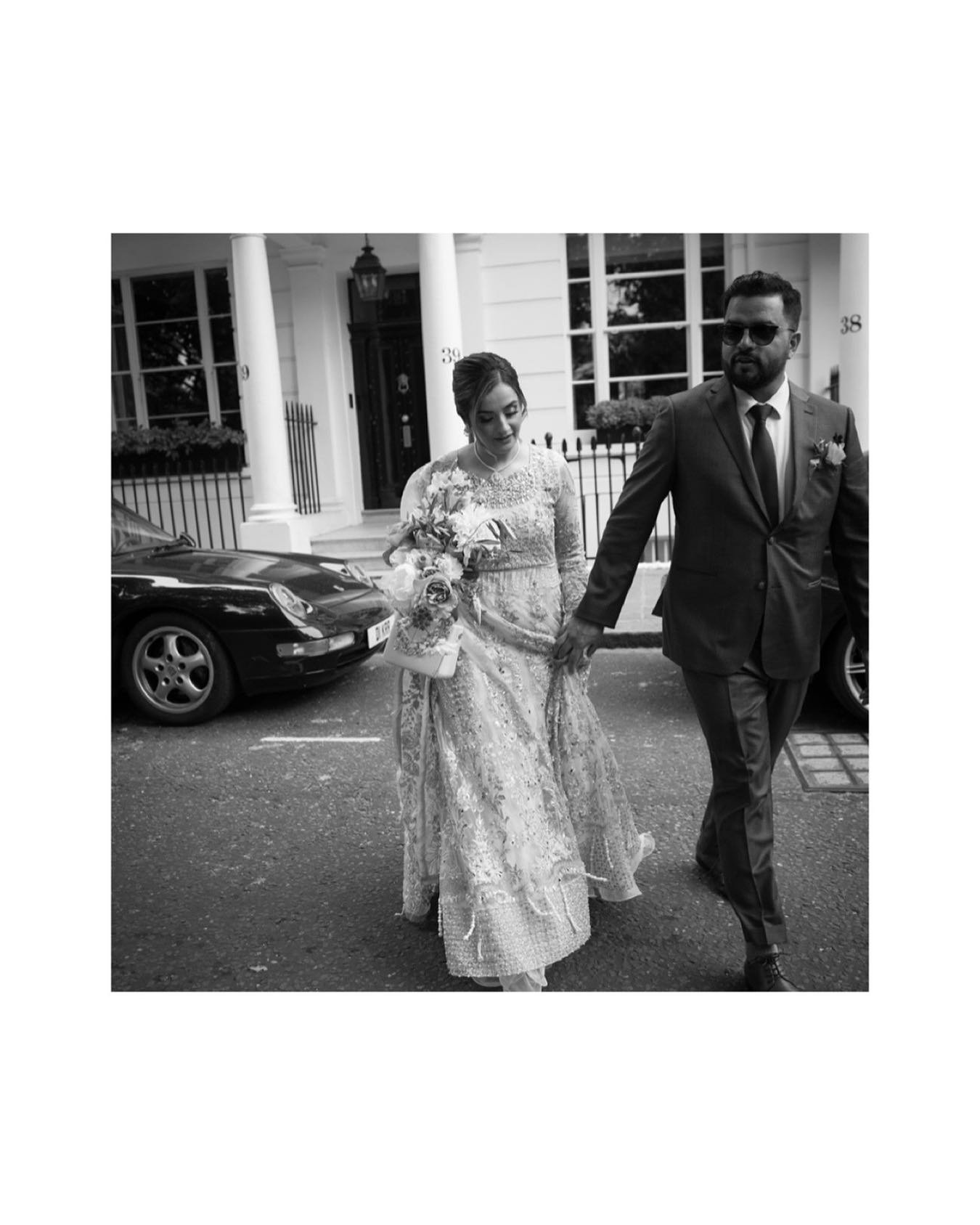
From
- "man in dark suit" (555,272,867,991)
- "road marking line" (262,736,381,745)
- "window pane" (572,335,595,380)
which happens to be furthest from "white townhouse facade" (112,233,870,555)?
"man in dark suit" (555,272,867,991)

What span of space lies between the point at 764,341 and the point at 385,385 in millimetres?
9639

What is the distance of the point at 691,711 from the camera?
18.5 feet

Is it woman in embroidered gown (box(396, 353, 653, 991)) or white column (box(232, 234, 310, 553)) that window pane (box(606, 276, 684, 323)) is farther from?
woman in embroidered gown (box(396, 353, 653, 991))

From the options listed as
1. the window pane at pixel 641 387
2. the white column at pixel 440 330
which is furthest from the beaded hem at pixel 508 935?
the window pane at pixel 641 387

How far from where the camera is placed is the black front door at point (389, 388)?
11555mm

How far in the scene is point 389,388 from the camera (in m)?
11.8

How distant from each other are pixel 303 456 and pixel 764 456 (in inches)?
356

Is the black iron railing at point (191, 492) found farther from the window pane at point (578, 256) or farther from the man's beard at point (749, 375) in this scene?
the man's beard at point (749, 375)

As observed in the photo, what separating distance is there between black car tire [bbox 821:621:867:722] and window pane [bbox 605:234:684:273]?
7.29 m

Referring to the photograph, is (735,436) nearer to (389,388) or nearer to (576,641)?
(576,641)

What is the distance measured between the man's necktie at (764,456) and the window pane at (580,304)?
8.72m

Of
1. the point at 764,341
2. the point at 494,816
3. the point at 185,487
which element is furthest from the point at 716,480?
the point at 185,487
